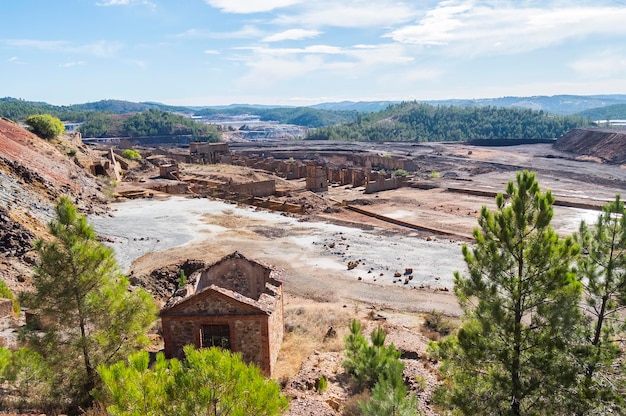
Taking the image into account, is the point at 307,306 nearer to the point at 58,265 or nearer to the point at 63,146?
the point at 58,265

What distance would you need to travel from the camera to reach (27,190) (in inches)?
1314

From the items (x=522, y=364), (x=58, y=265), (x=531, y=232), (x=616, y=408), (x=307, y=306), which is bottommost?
(x=307, y=306)

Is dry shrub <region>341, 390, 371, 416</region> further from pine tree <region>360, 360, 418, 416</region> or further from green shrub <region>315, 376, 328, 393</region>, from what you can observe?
pine tree <region>360, 360, 418, 416</region>

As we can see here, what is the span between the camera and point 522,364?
8484 millimetres

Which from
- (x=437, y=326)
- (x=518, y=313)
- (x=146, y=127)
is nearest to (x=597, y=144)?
(x=437, y=326)

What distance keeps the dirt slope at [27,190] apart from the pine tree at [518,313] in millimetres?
19486

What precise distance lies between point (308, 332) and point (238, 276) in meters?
3.22

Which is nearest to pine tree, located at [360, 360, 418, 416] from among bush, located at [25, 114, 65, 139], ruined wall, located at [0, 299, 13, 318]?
ruined wall, located at [0, 299, 13, 318]

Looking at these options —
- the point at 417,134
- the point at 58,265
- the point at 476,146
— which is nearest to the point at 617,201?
the point at 58,265

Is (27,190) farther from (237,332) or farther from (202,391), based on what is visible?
(202,391)

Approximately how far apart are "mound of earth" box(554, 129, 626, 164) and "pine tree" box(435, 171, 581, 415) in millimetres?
80310

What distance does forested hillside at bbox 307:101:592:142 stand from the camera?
13725 centimetres

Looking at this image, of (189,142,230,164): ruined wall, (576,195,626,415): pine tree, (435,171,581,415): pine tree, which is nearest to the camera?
(435,171,581,415): pine tree

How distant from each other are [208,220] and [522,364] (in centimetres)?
3119
